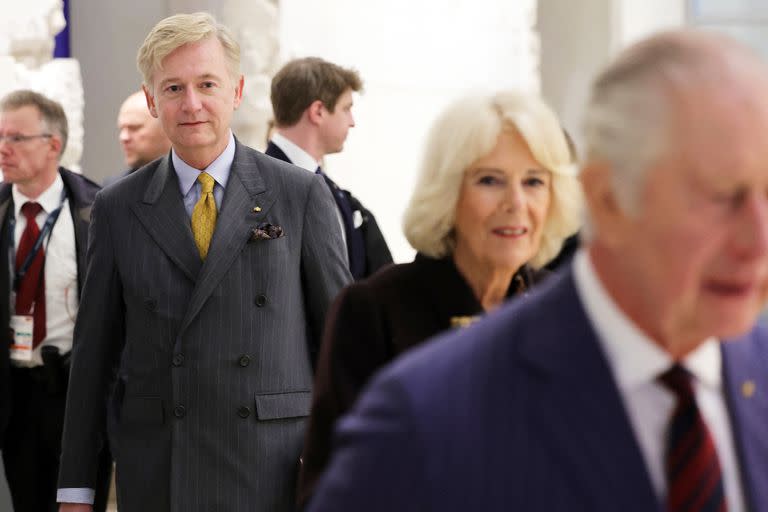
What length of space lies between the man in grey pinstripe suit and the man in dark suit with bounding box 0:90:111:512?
1.50m

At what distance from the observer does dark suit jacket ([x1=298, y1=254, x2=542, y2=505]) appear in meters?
2.82

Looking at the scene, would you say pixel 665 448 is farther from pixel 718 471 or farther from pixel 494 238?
pixel 494 238

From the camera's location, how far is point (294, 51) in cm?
719

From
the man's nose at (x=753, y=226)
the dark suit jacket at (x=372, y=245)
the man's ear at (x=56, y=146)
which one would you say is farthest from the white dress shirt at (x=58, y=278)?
the man's nose at (x=753, y=226)

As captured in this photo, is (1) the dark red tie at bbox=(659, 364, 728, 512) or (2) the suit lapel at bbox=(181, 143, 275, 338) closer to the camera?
(1) the dark red tie at bbox=(659, 364, 728, 512)

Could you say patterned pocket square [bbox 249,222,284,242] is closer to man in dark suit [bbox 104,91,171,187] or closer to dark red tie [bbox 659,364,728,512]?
dark red tie [bbox 659,364,728,512]

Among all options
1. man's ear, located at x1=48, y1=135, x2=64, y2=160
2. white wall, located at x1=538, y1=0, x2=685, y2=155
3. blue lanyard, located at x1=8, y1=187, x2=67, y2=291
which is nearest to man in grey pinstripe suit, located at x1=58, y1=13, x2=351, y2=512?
blue lanyard, located at x1=8, y1=187, x2=67, y2=291

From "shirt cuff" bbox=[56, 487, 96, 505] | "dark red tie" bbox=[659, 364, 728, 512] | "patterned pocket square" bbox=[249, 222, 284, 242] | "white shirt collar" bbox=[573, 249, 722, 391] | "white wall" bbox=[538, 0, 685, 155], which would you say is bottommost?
"shirt cuff" bbox=[56, 487, 96, 505]

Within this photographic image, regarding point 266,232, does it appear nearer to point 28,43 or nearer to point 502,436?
point 502,436

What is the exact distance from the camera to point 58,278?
18.3 ft

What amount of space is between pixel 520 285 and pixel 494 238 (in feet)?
0.46

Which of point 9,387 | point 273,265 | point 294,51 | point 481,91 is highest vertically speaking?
point 294,51

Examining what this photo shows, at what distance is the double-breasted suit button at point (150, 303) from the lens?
373 centimetres

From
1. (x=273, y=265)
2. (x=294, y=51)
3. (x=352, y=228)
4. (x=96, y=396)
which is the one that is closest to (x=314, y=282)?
(x=273, y=265)
